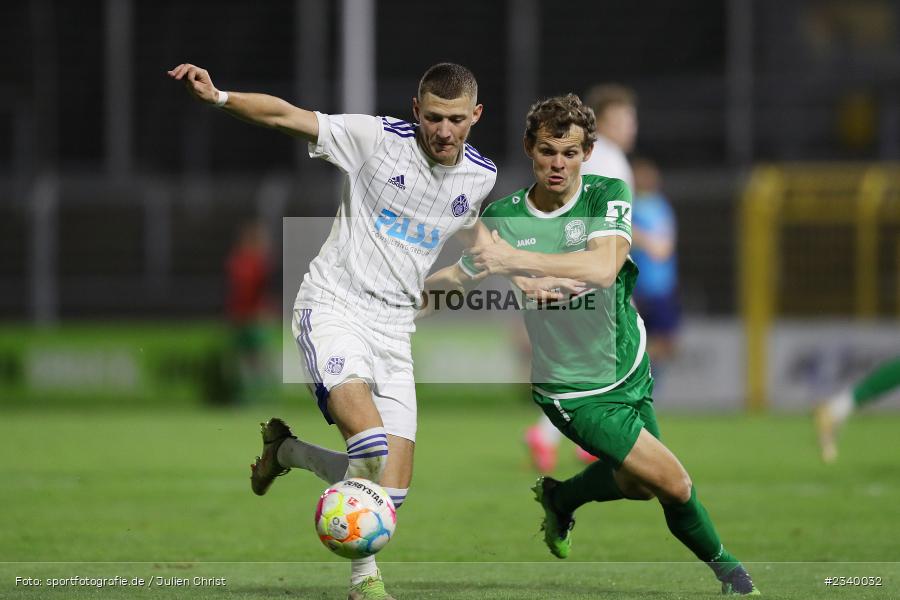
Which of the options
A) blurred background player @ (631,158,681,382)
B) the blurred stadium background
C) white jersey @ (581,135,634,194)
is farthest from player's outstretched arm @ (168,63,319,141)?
the blurred stadium background

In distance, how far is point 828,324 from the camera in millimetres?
16562

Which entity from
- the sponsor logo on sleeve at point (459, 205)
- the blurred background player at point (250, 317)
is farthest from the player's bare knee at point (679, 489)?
the blurred background player at point (250, 317)

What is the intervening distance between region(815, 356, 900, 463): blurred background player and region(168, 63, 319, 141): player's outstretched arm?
17.3 feet

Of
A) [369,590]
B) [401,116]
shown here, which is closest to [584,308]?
[369,590]

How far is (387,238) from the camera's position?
19.8 ft

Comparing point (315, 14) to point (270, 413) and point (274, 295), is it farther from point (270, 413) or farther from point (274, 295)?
point (270, 413)

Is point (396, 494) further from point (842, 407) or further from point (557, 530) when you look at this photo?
point (842, 407)

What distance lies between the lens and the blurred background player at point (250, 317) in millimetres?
17328

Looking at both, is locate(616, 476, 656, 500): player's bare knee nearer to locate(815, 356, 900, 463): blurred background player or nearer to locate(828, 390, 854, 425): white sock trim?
locate(815, 356, 900, 463): blurred background player

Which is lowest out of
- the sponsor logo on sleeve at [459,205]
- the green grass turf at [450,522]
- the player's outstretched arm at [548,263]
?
the green grass turf at [450,522]

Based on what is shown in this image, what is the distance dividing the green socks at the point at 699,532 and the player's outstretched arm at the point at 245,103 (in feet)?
7.34

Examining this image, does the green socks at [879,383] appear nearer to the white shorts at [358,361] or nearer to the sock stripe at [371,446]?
the white shorts at [358,361]

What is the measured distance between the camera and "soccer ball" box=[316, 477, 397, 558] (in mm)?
5441

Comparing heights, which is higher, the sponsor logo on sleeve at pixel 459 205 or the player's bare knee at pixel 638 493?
the sponsor logo on sleeve at pixel 459 205
